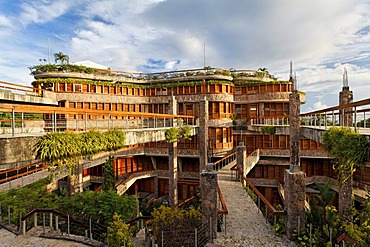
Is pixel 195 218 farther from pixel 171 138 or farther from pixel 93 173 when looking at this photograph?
pixel 93 173

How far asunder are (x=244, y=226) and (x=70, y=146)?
7.31 m

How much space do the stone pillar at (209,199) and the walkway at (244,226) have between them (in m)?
0.69

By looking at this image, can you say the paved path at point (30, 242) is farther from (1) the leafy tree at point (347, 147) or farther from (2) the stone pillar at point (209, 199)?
(1) the leafy tree at point (347, 147)

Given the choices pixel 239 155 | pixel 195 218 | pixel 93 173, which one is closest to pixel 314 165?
pixel 239 155

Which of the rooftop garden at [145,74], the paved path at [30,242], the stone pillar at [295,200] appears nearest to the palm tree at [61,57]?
the rooftop garden at [145,74]

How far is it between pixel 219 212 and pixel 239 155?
669cm

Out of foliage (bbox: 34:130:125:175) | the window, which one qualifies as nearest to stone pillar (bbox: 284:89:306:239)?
foliage (bbox: 34:130:125:175)

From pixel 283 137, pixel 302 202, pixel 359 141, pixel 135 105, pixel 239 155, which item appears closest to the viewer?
pixel 359 141

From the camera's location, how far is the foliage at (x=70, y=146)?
22.7 feet

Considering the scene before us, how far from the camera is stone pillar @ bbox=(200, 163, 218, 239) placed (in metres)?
8.07

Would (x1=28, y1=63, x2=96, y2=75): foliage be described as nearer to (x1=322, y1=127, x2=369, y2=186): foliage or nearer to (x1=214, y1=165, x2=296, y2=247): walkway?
(x1=214, y1=165, x2=296, y2=247): walkway

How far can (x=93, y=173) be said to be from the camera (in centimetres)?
2294

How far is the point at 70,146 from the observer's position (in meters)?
7.57

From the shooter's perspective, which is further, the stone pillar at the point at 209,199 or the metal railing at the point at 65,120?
the stone pillar at the point at 209,199
